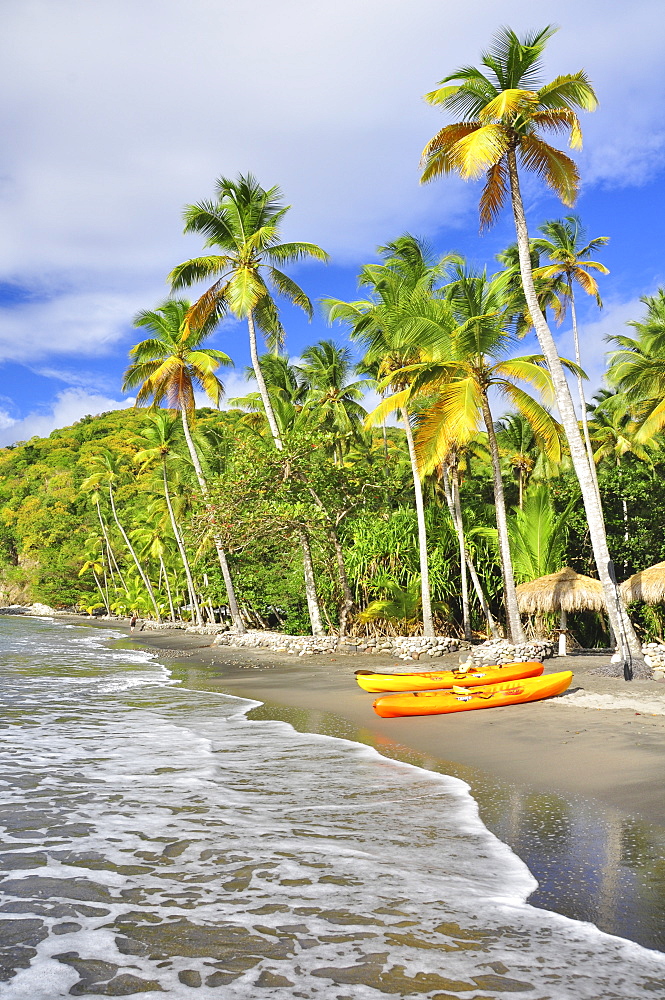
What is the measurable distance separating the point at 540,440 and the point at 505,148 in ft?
20.0

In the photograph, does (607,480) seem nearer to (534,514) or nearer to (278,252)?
(534,514)

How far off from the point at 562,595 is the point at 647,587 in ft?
5.70

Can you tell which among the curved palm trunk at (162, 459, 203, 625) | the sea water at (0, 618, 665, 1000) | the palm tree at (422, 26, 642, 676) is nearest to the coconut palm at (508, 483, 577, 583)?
the palm tree at (422, 26, 642, 676)

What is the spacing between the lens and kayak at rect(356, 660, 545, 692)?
10.5 meters

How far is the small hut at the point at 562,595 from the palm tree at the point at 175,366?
12.1 meters

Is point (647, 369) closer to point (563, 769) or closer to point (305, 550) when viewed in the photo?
point (305, 550)

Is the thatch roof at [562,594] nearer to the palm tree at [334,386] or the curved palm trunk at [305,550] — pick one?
the curved palm trunk at [305,550]

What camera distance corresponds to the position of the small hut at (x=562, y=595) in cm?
1494

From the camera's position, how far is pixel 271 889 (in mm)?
4535

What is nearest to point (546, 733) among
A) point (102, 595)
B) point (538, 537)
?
point (538, 537)

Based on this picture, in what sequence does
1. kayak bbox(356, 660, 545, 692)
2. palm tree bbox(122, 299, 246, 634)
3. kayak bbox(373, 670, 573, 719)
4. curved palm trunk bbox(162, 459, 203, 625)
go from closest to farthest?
1. kayak bbox(373, 670, 573, 719)
2. kayak bbox(356, 660, 545, 692)
3. palm tree bbox(122, 299, 246, 634)
4. curved palm trunk bbox(162, 459, 203, 625)

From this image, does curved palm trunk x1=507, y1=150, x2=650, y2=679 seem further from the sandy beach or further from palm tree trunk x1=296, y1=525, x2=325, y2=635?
palm tree trunk x1=296, y1=525, x2=325, y2=635

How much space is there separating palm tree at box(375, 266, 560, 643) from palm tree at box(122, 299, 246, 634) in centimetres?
1154

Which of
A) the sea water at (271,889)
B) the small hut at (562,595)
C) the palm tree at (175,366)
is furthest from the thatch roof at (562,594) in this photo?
the palm tree at (175,366)
